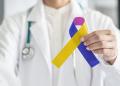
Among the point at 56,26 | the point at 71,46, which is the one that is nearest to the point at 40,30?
the point at 56,26

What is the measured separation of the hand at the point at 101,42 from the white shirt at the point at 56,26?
0.22 m

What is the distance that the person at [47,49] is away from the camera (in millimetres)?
1146

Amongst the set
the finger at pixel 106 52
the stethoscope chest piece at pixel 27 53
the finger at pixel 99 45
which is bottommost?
the stethoscope chest piece at pixel 27 53

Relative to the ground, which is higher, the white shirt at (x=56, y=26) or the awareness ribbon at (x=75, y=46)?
the awareness ribbon at (x=75, y=46)

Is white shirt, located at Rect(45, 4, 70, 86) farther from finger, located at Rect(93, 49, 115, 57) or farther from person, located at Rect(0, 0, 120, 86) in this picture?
finger, located at Rect(93, 49, 115, 57)

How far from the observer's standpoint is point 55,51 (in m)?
1.18

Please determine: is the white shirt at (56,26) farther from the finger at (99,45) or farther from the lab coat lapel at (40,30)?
the finger at (99,45)

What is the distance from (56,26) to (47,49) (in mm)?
105

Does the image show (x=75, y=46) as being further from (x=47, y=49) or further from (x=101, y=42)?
(x=47, y=49)

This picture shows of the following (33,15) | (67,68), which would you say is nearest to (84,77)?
(67,68)

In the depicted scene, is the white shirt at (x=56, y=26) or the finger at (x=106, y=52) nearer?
the finger at (x=106, y=52)

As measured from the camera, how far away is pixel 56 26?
124 centimetres

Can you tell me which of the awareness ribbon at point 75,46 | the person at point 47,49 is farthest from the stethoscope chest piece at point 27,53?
the awareness ribbon at point 75,46

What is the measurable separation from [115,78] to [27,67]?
311 millimetres
